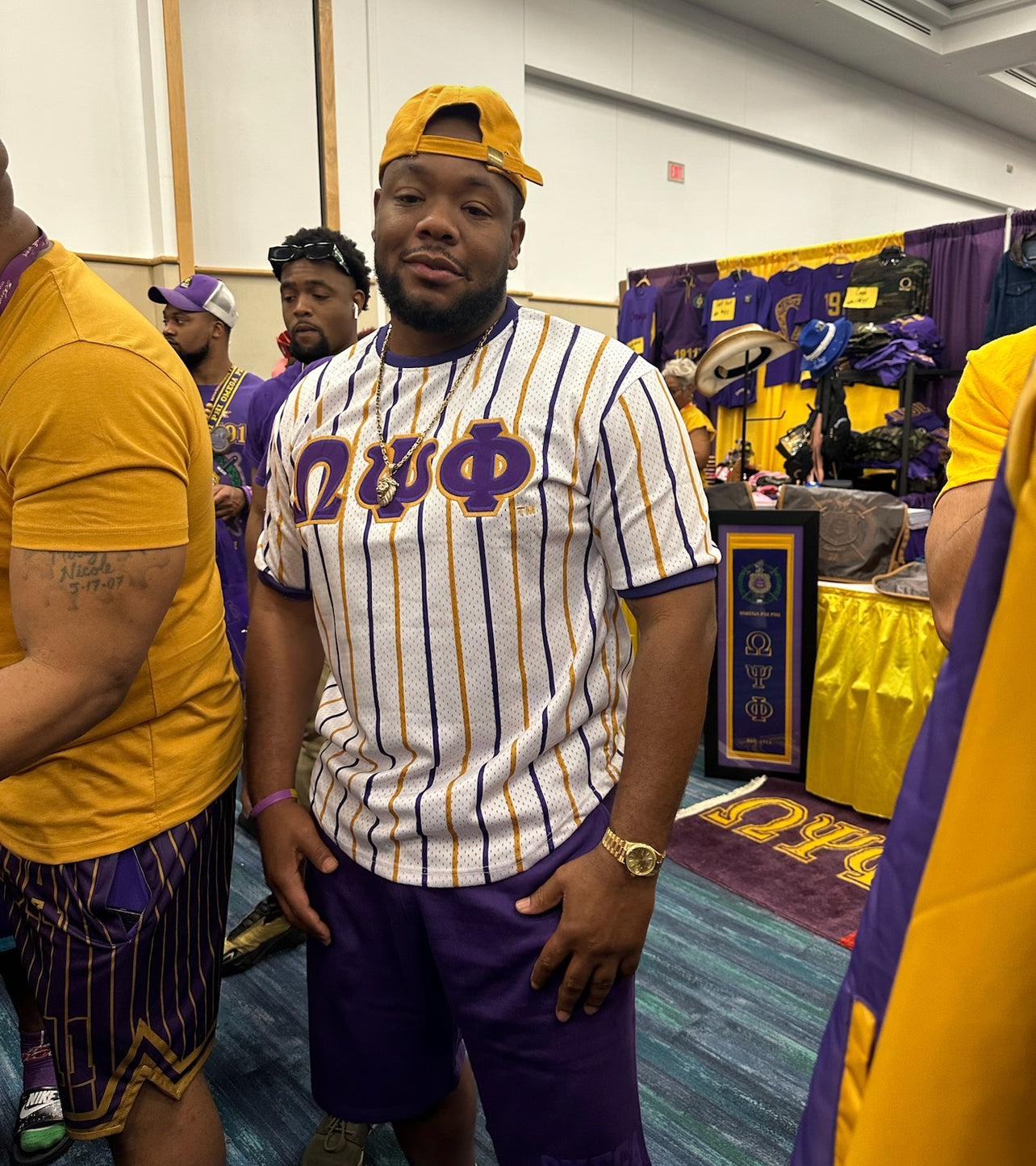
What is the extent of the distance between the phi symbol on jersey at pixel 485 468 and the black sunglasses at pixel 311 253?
166cm

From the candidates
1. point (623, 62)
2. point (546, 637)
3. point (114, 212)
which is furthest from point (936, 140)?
point (546, 637)

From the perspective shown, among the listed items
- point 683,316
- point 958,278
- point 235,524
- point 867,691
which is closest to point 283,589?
point 235,524

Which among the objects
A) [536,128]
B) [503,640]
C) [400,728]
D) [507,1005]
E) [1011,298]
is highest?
[536,128]

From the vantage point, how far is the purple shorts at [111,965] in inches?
40.0

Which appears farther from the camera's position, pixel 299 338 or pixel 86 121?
pixel 86 121

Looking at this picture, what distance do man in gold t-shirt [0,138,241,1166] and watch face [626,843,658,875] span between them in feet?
1.77

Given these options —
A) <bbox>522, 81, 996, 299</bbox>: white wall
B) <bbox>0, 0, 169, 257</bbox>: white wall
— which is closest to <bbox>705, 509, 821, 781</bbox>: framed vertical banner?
<bbox>0, 0, 169, 257</bbox>: white wall

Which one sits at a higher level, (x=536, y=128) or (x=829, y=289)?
(x=536, y=128)

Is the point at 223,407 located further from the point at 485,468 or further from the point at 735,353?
the point at 735,353

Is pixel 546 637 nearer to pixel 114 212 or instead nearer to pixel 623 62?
pixel 114 212

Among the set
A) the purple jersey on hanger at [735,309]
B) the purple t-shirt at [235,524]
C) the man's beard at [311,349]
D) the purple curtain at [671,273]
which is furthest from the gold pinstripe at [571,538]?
the purple curtain at [671,273]

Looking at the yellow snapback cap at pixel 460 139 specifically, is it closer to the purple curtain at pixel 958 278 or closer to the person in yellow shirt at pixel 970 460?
the person in yellow shirt at pixel 970 460

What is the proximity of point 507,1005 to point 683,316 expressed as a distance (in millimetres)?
6153

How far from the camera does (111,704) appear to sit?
3.03ft
